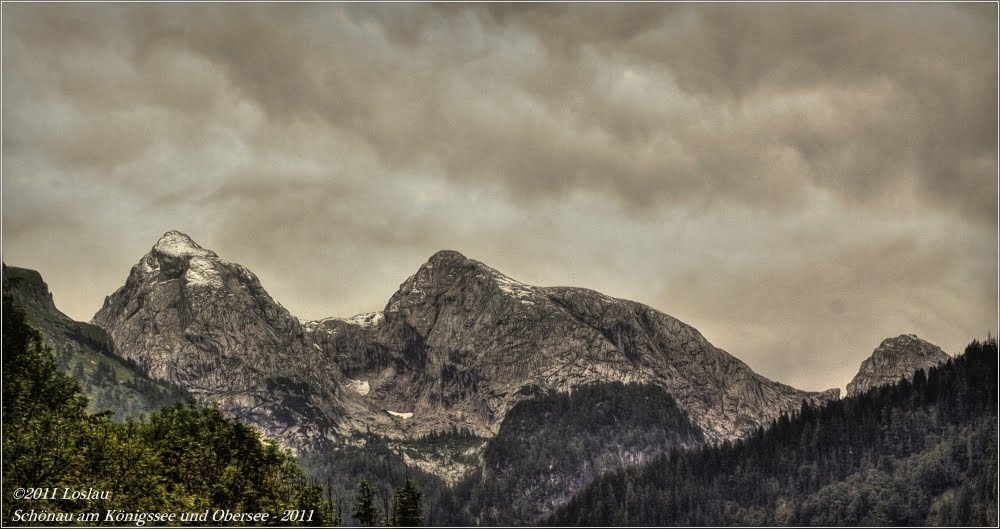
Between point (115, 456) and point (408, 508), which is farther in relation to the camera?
point (408, 508)

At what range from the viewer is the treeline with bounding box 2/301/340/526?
9775cm

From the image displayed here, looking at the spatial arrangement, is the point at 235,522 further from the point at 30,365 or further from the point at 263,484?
the point at 30,365

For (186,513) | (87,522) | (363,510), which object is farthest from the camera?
(363,510)

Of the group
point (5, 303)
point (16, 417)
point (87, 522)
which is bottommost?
point (87, 522)

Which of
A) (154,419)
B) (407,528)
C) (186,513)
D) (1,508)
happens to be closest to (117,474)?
(186,513)

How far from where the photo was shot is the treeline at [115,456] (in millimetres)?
97750

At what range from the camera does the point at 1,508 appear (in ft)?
289

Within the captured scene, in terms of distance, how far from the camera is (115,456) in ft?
348

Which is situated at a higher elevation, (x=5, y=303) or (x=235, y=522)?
(x=5, y=303)

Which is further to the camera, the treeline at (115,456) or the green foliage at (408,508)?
the green foliage at (408,508)

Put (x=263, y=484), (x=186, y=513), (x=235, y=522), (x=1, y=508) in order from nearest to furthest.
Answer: (x=1, y=508)
(x=186, y=513)
(x=235, y=522)
(x=263, y=484)

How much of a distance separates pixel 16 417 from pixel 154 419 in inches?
1239

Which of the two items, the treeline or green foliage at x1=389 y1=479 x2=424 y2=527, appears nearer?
the treeline

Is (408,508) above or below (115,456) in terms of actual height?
above
